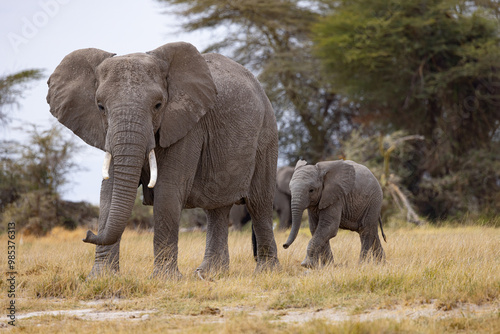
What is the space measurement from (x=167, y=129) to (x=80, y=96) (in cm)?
97

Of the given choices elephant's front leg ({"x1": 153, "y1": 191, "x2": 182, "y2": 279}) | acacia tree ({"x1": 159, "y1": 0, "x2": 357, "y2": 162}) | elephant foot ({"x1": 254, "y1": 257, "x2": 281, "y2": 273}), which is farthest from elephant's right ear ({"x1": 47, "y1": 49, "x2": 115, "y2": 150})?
acacia tree ({"x1": 159, "y1": 0, "x2": 357, "y2": 162})

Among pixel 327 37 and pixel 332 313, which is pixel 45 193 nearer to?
pixel 327 37

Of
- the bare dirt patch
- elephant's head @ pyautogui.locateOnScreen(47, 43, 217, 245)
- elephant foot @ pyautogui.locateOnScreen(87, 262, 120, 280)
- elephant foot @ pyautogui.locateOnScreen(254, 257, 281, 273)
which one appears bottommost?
the bare dirt patch

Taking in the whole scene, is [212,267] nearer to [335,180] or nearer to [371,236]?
[335,180]

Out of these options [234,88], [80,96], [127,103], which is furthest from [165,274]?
[234,88]

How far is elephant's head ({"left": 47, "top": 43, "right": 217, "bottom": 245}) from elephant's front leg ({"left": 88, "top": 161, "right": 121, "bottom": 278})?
259mm

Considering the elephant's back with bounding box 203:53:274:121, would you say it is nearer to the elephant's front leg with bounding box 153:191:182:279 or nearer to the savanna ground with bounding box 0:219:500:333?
the elephant's front leg with bounding box 153:191:182:279

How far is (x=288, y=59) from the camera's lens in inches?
983

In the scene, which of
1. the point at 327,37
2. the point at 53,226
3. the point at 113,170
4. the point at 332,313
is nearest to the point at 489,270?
the point at 332,313

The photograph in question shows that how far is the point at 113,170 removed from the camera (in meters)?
6.59

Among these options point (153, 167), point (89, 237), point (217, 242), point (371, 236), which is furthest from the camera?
point (371, 236)

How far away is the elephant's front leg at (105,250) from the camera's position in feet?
22.1

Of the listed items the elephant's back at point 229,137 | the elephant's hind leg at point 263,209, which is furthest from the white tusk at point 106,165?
the elephant's hind leg at point 263,209

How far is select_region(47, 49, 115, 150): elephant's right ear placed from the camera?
684 cm
